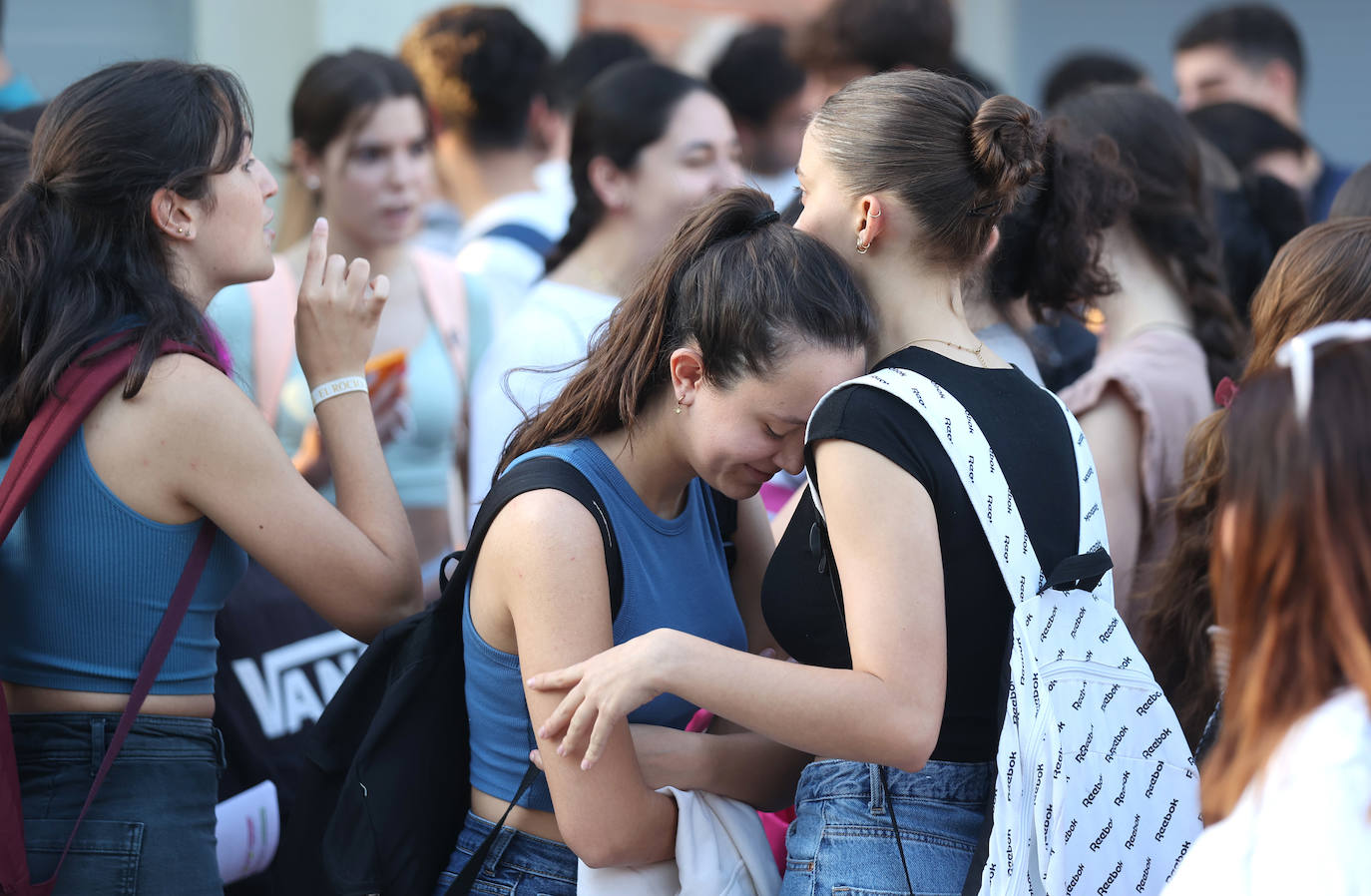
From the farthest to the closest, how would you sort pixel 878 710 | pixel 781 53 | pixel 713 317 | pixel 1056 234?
1. pixel 781 53
2. pixel 1056 234
3. pixel 713 317
4. pixel 878 710

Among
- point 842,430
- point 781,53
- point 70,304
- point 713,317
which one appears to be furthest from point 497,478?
point 781,53

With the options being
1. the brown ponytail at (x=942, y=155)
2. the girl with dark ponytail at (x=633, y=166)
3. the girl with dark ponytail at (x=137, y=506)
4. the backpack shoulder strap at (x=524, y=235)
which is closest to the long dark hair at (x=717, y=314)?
the brown ponytail at (x=942, y=155)

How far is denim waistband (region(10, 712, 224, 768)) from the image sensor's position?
1.95m

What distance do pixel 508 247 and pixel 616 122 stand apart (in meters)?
0.84

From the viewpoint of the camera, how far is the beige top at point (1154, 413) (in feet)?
8.48

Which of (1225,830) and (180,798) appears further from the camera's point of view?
(180,798)

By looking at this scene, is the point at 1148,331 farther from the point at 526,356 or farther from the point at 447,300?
the point at 447,300

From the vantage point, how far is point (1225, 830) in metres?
1.34

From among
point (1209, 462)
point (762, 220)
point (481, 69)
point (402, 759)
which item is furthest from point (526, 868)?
point (481, 69)

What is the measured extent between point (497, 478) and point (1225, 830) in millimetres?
1100

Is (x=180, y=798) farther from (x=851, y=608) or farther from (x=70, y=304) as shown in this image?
(x=851, y=608)

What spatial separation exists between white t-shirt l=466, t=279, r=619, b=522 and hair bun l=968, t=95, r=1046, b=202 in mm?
1306

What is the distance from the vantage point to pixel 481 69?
15.0ft

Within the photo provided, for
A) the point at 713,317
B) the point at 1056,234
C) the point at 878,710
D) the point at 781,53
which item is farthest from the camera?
the point at 781,53
